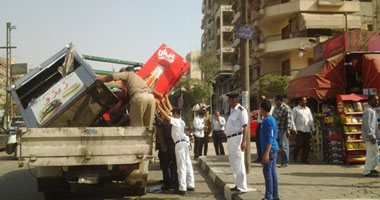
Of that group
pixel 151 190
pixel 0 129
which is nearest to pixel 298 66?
pixel 0 129

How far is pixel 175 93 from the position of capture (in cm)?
4050

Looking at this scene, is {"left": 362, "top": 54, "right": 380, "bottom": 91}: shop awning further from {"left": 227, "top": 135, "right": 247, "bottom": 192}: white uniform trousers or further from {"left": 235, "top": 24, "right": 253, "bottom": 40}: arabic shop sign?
{"left": 227, "top": 135, "right": 247, "bottom": 192}: white uniform trousers

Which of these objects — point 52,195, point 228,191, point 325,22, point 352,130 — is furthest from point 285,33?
point 52,195

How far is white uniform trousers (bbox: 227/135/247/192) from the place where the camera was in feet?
18.4

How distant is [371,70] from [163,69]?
596cm

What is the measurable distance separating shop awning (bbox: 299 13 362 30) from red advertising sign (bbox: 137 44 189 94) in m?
20.5

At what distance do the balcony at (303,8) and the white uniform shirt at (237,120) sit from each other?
24.5 meters

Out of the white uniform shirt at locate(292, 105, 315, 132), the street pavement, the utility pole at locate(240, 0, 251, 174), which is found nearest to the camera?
the street pavement

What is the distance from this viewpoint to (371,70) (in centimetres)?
954

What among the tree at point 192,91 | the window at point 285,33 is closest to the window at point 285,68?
the window at point 285,33

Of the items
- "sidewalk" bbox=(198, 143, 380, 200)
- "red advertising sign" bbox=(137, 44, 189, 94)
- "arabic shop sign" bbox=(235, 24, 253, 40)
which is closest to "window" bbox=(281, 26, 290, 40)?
"sidewalk" bbox=(198, 143, 380, 200)

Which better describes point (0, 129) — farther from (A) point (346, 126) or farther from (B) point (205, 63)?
(B) point (205, 63)

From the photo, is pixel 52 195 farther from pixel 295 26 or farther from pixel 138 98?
pixel 295 26

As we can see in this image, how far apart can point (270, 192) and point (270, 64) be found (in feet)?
92.3
